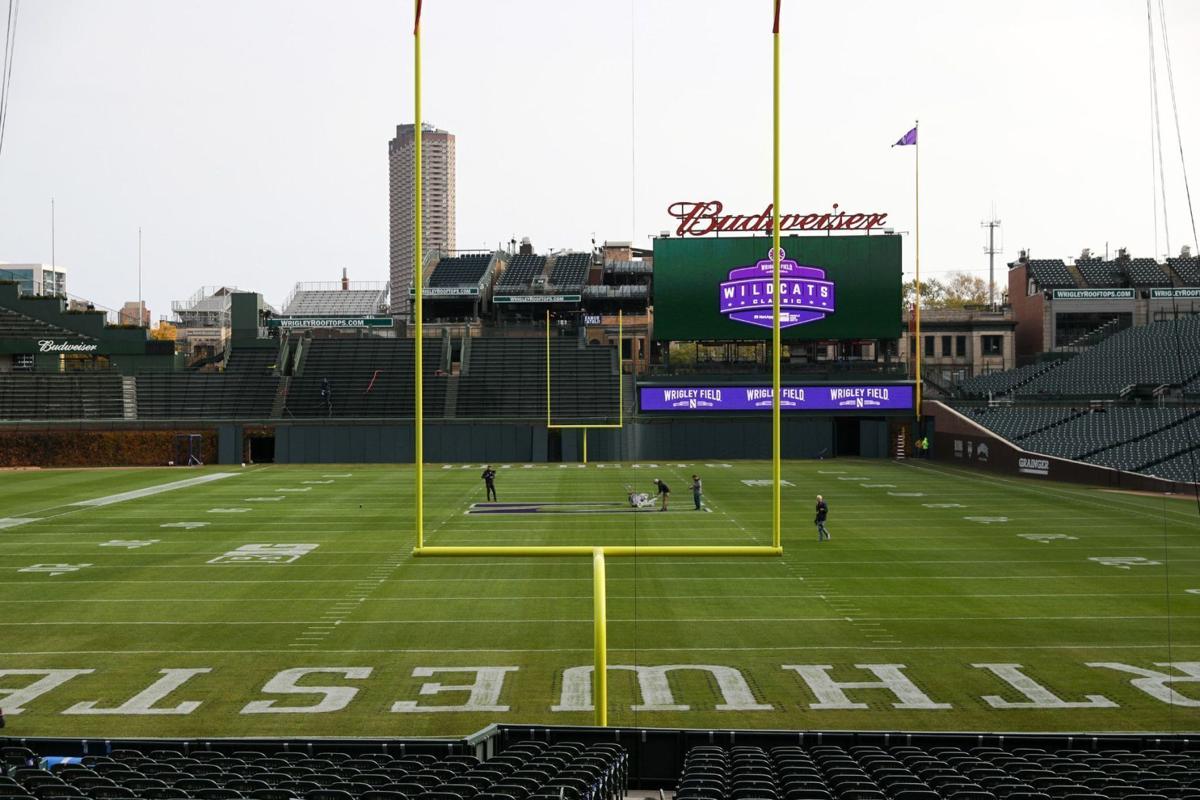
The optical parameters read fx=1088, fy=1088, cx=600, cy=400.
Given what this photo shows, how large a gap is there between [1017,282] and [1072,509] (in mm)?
47409

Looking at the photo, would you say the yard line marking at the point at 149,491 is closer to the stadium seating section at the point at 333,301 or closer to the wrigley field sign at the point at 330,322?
the wrigley field sign at the point at 330,322

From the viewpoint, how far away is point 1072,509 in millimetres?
30016

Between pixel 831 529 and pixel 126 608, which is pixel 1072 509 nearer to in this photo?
pixel 831 529

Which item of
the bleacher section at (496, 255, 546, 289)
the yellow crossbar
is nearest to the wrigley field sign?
the bleacher section at (496, 255, 546, 289)

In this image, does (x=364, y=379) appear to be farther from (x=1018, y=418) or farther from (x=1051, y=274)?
(x=1051, y=274)

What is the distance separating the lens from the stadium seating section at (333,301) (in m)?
78.6

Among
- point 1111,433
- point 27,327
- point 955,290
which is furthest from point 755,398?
point 955,290

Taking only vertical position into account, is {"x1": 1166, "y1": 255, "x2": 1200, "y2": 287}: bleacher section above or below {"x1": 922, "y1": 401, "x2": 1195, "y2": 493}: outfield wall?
above

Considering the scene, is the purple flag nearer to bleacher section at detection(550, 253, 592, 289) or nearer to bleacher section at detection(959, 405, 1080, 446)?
bleacher section at detection(959, 405, 1080, 446)

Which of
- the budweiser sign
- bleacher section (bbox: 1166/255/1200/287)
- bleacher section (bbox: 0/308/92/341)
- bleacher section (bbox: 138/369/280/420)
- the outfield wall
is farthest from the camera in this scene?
bleacher section (bbox: 1166/255/1200/287)

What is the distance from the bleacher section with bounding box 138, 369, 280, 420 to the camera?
54.2m

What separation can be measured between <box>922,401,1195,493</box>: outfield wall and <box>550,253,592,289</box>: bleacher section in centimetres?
3125

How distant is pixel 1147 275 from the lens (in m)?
69.8

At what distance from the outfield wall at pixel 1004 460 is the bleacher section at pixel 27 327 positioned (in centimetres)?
4591
